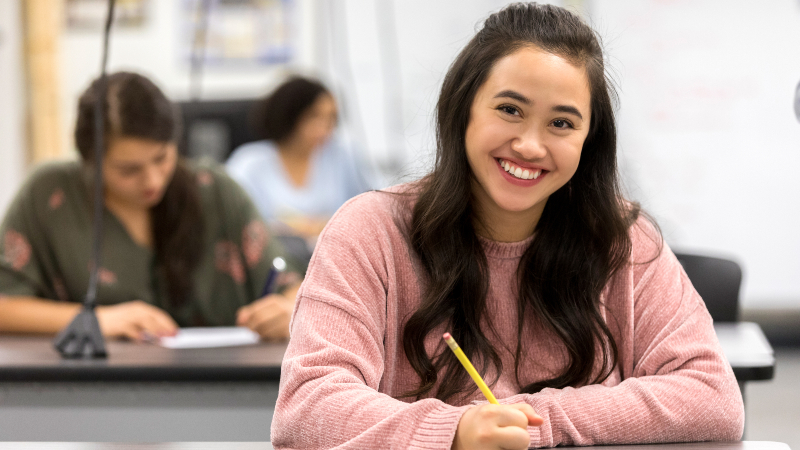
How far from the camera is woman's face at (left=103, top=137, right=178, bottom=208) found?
69.8 inches

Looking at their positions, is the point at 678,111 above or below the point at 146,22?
below

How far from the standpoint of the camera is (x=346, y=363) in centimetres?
89

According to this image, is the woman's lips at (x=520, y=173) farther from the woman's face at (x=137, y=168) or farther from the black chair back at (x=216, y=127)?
the black chair back at (x=216, y=127)

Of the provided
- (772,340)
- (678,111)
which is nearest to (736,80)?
(678,111)

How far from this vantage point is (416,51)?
13.8 feet

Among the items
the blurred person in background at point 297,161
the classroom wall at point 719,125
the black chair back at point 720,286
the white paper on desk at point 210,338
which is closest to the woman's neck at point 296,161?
the blurred person in background at point 297,161

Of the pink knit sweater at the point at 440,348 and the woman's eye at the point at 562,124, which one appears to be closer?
the pink knit sweater at the point at 440,348

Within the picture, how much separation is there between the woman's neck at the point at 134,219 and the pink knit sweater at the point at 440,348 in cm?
101

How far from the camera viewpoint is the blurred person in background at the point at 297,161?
339cm

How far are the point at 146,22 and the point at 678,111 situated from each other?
9.90ft

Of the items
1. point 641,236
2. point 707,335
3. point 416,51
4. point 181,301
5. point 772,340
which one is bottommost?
point 772,340

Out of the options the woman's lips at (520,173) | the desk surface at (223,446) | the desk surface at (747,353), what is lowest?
the desk surface at (747,353)

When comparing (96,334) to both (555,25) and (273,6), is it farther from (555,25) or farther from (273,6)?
(273,6)

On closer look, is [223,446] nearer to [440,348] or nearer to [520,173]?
[440,348]
